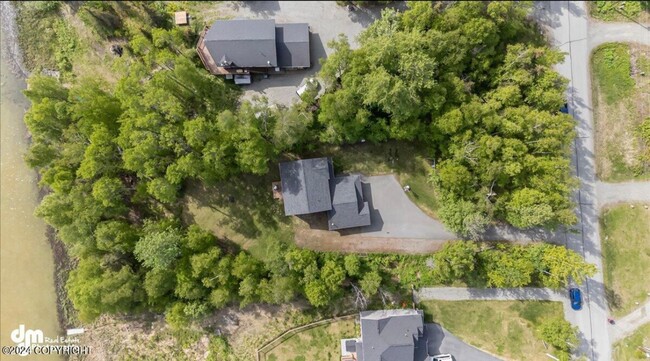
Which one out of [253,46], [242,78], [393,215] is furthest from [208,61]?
[393,215]

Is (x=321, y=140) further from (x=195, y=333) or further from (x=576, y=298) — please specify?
(x=576, y=298)

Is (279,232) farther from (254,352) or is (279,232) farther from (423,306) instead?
(423,306)

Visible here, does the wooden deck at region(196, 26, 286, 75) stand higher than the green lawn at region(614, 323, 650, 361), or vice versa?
the wooden deck at region(196, 26, 286, 75)

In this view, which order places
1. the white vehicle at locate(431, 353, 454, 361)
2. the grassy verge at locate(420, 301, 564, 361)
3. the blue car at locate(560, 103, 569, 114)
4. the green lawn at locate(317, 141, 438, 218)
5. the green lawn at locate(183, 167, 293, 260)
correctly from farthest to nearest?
the green lawn at locate(183, 167, 293, 260) → the green lawn at locate(317, 141, 438, 218) → the blue car at locate(560, 103, 569, 114) → the grassy verge at locate(420, 301, 564, 361) → the white vehicle at locate(431, 353, 454, 361)

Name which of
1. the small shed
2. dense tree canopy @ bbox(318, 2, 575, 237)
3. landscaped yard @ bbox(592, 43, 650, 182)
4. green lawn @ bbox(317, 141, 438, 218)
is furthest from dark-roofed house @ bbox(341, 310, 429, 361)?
the small shed

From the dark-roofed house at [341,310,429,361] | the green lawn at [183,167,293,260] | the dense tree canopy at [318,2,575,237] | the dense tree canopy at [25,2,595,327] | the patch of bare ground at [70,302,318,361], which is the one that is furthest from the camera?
the green lawn at [183,167,293,260]

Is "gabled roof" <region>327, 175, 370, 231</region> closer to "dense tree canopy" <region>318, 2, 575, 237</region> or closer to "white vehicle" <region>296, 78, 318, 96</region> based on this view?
"dense tree canopy" <region>318, 2, 575, 237</region>

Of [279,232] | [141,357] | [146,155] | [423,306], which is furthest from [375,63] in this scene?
[141,357]
